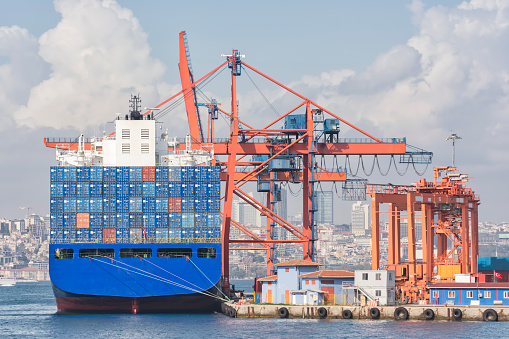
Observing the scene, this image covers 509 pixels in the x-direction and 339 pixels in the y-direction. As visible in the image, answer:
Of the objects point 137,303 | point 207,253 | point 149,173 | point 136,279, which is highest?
point 149,173

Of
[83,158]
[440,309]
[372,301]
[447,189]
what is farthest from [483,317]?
[83,158]

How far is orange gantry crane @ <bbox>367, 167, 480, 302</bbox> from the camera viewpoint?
285 ft

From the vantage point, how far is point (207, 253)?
88.4 m

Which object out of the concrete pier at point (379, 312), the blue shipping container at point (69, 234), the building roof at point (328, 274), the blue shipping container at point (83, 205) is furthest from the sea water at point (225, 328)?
the blue shipping container at point (83, 205)

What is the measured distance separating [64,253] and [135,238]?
6.13 meters

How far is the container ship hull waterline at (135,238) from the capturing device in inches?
3408

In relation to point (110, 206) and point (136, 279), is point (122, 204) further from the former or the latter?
point (136, 279)

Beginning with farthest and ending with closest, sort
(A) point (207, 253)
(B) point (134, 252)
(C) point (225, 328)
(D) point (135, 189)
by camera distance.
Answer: (D) point (135, 189)
(A) point (207, 253)
(B) point (134, 252)
(C) point (225, 328)

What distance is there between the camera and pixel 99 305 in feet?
286

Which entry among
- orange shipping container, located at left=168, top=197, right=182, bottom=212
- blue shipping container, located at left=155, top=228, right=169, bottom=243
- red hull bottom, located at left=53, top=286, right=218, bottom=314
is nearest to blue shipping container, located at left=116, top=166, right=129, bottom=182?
orange shipping container, located at left=168, top=197, right=182, bottom=212

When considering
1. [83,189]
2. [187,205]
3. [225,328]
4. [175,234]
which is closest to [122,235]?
[175,234]

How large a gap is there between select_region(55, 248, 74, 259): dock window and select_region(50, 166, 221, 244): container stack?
77 cm

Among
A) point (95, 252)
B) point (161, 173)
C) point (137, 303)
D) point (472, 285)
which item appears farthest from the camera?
point (161, 173)

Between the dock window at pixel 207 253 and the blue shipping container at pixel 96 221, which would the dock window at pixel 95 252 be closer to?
the blue shipping container at pixel 96 221
